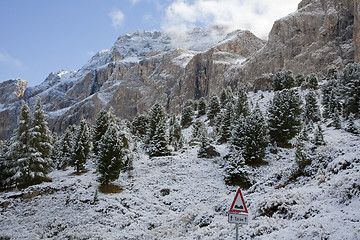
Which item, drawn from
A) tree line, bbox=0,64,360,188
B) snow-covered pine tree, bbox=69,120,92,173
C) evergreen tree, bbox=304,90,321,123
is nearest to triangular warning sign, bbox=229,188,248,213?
tree line, bbox=0,64,360,188

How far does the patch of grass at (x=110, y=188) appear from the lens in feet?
83.5

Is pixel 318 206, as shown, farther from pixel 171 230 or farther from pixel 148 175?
pixel 148 175

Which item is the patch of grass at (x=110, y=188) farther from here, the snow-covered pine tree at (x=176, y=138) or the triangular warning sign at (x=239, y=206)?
the triangular warning sign at (x=239, y=206)

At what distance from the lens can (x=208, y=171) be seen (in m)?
30.3

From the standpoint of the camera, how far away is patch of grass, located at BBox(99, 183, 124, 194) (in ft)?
83.5

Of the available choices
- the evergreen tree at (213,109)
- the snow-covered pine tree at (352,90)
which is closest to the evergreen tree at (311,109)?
the snow-covered pine tree at (352,90)

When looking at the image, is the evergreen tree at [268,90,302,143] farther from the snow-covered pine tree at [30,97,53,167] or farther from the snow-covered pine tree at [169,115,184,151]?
the snow-covered pine tree at [30,97,53,167]

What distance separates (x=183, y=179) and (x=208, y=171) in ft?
12.7

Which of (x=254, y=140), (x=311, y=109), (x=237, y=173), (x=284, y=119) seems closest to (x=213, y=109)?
(x=311, y=109)

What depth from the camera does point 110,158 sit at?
26.3 m

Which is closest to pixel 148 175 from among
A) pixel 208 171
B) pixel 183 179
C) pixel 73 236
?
pixel 183 179

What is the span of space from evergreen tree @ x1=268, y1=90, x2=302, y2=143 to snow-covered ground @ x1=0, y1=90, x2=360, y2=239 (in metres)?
2.51

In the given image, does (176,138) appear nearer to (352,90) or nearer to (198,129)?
(198,129)

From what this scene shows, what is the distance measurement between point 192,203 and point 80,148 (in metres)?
18.6
